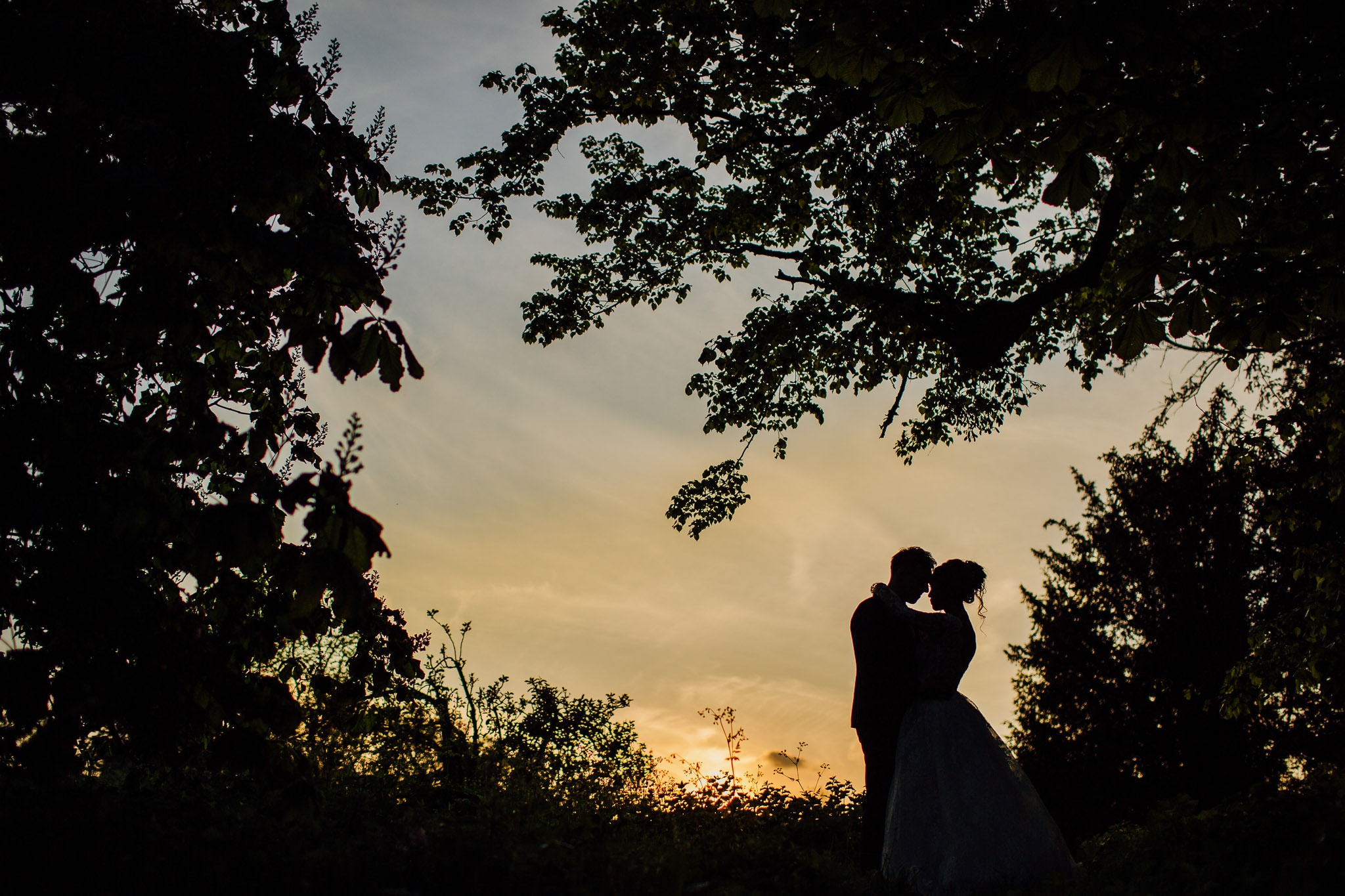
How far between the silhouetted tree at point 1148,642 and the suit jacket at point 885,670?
17810 mm

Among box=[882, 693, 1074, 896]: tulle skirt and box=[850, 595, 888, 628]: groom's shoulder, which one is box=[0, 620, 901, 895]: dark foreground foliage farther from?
box=[850, 595, 888, 628]: groom's shoulder

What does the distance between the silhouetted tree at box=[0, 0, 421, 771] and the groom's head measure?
4344 millimetres

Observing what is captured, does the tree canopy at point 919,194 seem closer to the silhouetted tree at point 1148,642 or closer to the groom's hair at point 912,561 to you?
the groom's hair at point 912,561

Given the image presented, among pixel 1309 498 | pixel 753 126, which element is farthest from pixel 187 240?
pixel 1309 498

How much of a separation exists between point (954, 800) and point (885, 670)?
1050mm

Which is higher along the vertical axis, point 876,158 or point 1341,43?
point 876,158

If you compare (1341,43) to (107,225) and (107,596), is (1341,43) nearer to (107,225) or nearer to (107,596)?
(107,225)

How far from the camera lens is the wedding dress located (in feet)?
20.4

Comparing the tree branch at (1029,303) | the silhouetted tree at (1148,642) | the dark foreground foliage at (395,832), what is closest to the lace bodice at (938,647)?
the dark foreground foliage at (395,832)

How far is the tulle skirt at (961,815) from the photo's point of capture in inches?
244

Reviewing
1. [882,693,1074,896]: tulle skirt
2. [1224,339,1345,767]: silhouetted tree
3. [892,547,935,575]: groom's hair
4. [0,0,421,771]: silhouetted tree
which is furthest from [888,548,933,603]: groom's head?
[1224,339,1345,767]: silhouetted tree

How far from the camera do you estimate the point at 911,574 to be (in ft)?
24.2

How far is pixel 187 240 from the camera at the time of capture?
3.63 m

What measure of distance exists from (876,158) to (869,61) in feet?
27.0
